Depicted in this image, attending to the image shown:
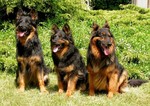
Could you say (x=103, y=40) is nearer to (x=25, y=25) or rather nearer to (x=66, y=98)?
(x=66, y=98)

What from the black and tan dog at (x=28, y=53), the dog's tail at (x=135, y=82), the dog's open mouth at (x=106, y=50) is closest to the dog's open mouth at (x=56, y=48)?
the black and tan dog at (x=28, y=53)

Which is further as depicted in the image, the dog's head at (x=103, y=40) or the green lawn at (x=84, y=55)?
the green lawn at (x=84, y=55)

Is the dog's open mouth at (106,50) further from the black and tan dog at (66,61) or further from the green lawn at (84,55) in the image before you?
the green lawn at (84,55)

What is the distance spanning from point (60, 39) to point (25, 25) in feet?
2.38

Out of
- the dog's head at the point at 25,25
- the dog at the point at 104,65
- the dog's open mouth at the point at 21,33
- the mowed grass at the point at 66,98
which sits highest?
the dog's head at the point at 25,25

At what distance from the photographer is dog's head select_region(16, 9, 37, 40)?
7.32m

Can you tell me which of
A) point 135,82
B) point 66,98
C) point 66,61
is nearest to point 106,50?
point 66,61

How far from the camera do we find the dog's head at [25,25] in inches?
288

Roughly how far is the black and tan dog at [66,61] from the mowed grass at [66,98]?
233 millimetres

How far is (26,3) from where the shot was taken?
11719 mm

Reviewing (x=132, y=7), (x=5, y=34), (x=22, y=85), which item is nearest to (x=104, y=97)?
(x=22, y=85)

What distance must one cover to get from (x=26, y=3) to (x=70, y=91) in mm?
4883

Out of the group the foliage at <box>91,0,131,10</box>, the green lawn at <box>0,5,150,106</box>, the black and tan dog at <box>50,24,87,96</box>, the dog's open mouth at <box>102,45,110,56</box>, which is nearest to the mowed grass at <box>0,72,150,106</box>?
the green lawn at <box>0,5,150,106</box>

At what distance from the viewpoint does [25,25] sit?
732cm
